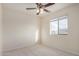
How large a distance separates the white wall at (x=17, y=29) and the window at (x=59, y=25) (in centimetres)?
131

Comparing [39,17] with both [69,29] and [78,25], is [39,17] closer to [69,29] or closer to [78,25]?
[69,29]

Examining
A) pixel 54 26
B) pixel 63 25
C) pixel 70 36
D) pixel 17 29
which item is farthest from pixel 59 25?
pixel 17 29

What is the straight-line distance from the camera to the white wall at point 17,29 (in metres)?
3.94

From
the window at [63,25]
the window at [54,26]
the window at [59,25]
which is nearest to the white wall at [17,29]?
the window at [54,26]

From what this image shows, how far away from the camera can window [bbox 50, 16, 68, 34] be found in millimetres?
4055

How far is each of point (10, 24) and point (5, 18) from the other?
14.7 inches

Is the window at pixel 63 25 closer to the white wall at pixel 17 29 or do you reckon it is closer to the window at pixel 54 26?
the window at pixel 54 26

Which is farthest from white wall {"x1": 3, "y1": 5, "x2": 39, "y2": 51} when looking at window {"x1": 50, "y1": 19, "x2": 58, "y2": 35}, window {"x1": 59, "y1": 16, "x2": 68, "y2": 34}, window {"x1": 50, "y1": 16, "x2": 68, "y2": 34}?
window {"x1": 59, "y1": 16, "x2": 68, "y2": 34}

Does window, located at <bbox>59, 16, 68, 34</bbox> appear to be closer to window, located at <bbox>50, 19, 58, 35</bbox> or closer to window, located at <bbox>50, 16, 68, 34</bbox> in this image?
window, located at <bbox>50, 16, 68, 34</bbox>

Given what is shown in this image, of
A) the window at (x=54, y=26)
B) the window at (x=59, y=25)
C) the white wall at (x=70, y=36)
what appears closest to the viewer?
the white wall at (x=70, y=36)

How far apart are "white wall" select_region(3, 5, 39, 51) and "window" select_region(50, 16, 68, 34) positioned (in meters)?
1.31

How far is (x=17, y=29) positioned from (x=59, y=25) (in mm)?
2283

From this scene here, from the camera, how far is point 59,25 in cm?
446

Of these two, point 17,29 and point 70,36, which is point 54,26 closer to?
point 70,36
